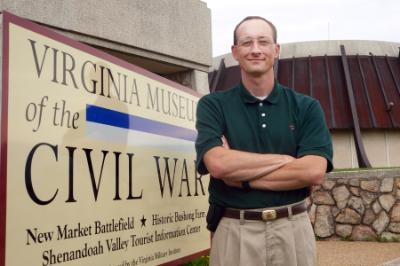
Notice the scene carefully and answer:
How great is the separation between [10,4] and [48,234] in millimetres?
1109

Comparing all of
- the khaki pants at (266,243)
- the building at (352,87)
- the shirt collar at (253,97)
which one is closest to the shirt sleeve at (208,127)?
the shirt collar at (253,97)

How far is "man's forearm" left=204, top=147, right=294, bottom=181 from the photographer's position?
82.7 inches

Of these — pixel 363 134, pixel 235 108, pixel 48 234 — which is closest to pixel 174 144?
pixel 235 108

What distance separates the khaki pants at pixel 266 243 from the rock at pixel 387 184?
6728 millimetres

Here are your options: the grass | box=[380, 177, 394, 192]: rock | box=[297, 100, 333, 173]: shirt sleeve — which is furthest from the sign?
box=[380, 177, 394, 192]: rock

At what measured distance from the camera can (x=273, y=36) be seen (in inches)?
90.2

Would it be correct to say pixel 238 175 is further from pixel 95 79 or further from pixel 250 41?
pixel 95 79

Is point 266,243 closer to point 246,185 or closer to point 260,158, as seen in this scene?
point 246,185

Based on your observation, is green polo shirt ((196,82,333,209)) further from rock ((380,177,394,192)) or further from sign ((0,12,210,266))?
rock ((380,177,394,192))

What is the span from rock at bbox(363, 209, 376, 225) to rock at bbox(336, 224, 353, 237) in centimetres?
29

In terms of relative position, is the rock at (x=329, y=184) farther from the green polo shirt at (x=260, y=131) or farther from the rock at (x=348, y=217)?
the green polo shirt at (x=260, y=131)

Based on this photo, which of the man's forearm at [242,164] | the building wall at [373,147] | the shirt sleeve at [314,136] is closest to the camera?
the man's forearm at [242,164]

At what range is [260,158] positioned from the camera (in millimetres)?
2119

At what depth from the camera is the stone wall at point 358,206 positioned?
8.30 metres
